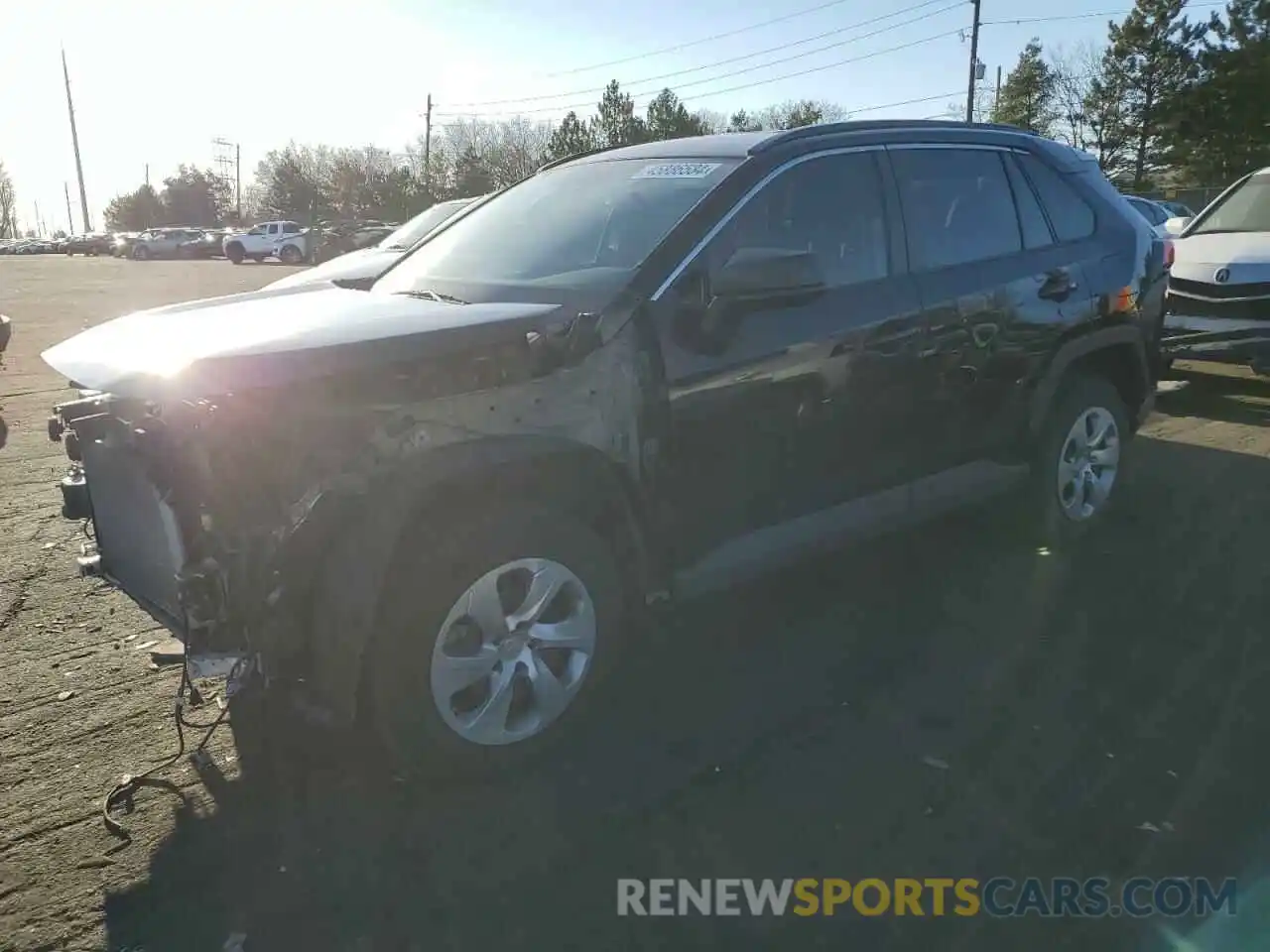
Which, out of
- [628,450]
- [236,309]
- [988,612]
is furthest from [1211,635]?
[236,309]

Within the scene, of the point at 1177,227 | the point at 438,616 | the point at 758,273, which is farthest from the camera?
the point at 1177,227

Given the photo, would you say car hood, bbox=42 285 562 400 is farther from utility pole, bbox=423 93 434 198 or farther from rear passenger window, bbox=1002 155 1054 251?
utility pole, bbox=423 93 434 198

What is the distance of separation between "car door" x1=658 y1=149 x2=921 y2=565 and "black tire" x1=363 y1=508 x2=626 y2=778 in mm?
465

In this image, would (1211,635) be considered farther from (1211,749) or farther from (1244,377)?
(1244,377)

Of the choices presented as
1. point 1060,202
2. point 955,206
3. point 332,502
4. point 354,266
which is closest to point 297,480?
point 332,502

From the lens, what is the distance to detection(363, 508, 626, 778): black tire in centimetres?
264

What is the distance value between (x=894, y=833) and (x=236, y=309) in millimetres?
2643

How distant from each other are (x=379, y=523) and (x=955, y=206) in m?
2.89

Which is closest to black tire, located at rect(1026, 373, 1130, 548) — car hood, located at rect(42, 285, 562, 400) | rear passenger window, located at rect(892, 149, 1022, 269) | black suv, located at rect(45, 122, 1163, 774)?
black suv, located at rect(45, 122, 1163, 774)

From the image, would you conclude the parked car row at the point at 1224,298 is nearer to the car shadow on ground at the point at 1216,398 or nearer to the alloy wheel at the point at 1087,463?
the car shadow on ground at the point at 1216,398

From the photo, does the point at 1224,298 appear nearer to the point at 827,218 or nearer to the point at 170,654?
the point at 827,218

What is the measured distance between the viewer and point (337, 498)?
2.59 metres

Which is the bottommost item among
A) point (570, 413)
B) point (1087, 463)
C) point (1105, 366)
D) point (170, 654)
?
point (170, 654)

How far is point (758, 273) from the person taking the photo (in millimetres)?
3164
